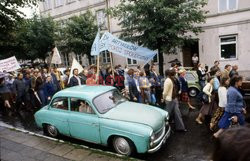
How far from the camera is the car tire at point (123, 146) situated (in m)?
5.20

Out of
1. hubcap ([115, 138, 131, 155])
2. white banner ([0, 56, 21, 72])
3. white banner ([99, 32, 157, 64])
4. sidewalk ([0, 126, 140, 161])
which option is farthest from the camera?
white banner ([0, 56, 21, 72])

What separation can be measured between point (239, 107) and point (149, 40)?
9.09 m

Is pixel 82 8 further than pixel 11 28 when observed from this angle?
Yes

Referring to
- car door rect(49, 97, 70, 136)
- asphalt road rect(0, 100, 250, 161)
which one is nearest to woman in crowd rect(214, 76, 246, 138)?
asphalt road rect(0, 100, 250, 161)

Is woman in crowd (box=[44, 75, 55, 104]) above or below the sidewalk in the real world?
above

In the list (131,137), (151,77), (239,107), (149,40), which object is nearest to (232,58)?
(149,40)

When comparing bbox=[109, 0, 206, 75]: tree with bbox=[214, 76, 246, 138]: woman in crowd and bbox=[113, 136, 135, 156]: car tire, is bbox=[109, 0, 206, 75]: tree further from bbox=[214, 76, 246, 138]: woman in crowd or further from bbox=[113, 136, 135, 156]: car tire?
bbox=[113, 136, 135, 156]: car tire

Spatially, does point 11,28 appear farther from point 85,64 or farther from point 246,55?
point 246,55

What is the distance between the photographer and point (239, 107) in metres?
5.07

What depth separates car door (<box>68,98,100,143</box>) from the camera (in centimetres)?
568

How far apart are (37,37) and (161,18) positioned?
15.0 m

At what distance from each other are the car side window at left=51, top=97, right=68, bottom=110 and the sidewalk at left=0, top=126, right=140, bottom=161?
0.99 metres

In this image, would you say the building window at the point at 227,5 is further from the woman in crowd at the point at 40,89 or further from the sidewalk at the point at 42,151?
the sidewalk at the point at 42,151

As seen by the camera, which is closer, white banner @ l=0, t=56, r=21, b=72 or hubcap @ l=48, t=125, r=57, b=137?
hubcap @ l=48, t=125, r=57, b=137
